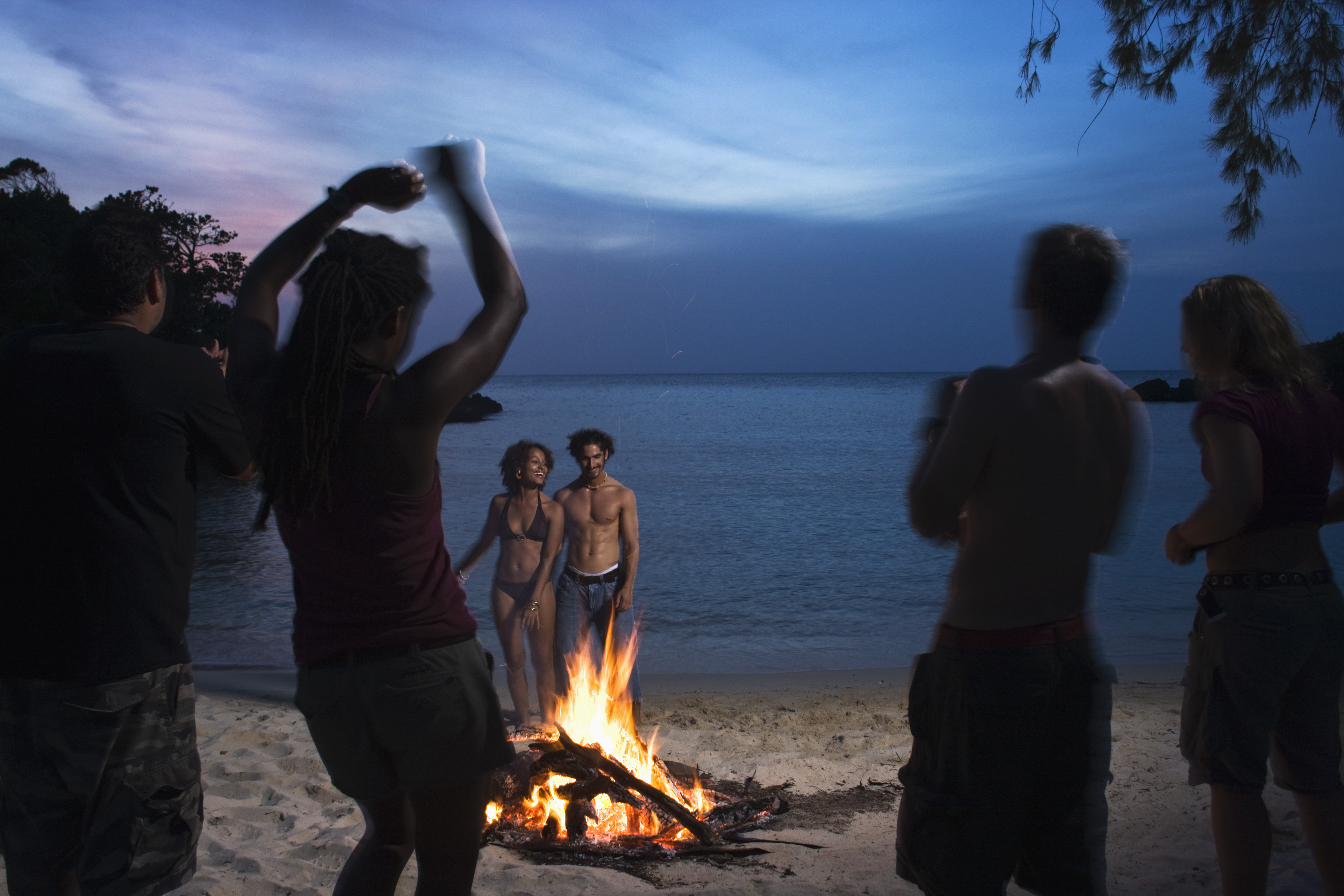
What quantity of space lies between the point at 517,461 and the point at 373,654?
15.9 ft

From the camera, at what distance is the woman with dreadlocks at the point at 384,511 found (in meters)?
1.90

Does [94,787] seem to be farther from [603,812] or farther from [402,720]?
[603,812]

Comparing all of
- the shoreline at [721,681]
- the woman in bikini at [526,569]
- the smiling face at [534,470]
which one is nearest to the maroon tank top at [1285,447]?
the woman in bikini at [526,569]

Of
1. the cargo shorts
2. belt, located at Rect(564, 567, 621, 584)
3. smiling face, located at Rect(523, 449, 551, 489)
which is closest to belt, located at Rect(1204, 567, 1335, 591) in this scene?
the cargo shorts

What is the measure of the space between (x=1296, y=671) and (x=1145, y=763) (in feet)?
9.98

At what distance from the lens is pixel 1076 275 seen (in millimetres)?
2186

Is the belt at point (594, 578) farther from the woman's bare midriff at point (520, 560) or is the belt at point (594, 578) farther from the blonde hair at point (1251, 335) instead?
the blonde hair at point (1251, 335)

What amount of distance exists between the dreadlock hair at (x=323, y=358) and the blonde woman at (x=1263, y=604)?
2.30 m

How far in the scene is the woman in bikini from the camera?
6602 millimetres

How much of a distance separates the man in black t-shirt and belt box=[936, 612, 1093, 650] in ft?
6.51

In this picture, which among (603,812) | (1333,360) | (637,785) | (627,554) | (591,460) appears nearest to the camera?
(637,785)

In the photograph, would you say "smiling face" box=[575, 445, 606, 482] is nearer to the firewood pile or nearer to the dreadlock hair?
the firewood pile

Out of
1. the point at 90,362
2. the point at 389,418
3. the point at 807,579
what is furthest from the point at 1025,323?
the point at 807,579

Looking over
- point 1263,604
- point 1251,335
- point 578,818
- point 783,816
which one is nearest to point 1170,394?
point 783,816
